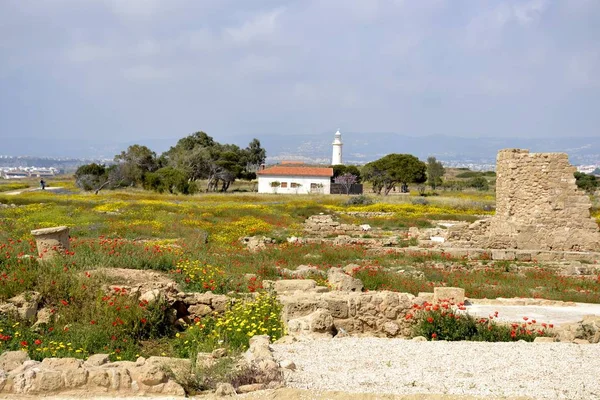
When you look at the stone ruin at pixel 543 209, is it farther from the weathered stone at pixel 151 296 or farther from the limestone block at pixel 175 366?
the limestone block at pixel 175 366

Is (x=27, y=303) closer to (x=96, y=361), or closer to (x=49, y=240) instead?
(x=49, y=240)

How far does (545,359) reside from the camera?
24.8 feet

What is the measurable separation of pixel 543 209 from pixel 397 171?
47504 mm

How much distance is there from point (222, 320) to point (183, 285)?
2245 mm

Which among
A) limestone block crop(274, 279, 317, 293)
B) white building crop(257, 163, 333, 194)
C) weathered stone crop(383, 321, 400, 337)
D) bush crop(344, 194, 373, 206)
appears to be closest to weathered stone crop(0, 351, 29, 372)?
weathered stone crop(383, 321, 400, 337)

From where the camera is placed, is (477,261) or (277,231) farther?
(277,231)

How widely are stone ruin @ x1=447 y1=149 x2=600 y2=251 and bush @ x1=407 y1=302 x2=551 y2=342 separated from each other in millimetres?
12456

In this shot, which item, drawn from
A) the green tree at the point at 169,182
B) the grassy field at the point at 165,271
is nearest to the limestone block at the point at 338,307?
the grassy field at the point at 165,271

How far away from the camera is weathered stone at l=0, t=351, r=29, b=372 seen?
630 cm

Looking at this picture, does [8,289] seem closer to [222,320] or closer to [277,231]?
[222,320]

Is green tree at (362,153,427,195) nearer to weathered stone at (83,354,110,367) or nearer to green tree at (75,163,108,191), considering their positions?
green tree at (75,163,108,191)

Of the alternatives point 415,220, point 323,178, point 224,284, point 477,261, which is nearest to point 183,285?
point 224,284

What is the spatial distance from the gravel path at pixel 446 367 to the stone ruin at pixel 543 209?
13397mm

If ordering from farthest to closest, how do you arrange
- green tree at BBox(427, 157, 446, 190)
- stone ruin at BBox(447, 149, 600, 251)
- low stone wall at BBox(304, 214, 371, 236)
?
green tree at BBox(427, 157, 446, 190), low stone wall at BBox(304, 214, 371, 236), stone ruin at BBox(447, 149, 600, 251)
